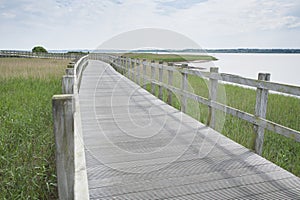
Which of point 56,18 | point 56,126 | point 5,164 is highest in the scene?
point 56,18

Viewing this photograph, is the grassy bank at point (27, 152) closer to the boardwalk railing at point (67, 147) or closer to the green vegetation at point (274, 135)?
the boardwalk railing at point (67, 147)

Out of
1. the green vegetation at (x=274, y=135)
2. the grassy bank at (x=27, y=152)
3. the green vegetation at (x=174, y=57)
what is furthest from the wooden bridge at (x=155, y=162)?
the green vegetation at (x=174, y=57)

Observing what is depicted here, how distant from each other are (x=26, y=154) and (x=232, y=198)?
3.02 metres

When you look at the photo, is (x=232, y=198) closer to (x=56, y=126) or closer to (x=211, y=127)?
(x=56, y=126)

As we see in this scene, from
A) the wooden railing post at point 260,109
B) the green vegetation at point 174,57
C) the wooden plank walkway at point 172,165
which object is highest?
the green vegetation at point 174,57

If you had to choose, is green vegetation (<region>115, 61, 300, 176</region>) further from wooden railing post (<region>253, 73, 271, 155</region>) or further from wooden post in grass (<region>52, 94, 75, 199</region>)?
wooden post in grass (<region>52, 94, 75, 199</region>)

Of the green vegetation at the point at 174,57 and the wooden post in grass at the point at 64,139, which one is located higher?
the green vegetation at the point at 174,57

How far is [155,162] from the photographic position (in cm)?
322

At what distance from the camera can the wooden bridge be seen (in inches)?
69.3

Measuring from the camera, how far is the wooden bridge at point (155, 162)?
176cm

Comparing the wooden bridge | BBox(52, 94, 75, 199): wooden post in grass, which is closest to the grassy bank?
the wooden bridge

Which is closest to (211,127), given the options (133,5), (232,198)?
(232,198)

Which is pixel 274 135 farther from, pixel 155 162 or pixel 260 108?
pixel 155 162

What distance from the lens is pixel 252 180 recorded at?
110 inches
